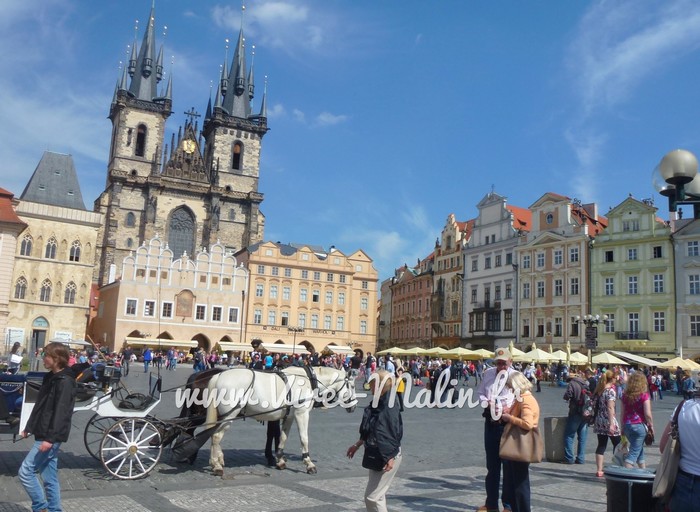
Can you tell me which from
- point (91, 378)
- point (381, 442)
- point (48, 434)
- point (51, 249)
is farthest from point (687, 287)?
point (51, 249)

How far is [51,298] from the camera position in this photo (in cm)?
5706

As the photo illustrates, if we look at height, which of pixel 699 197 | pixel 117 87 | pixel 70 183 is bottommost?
pixel 699 197

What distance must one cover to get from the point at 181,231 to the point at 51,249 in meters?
18.8

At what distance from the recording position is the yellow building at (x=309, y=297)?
2618 inches

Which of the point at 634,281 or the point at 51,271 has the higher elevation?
the point at 634,281

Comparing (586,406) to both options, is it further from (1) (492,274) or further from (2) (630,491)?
(1) (492,274)

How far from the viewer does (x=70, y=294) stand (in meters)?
57.5

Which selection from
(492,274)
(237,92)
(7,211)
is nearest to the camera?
(7,211)

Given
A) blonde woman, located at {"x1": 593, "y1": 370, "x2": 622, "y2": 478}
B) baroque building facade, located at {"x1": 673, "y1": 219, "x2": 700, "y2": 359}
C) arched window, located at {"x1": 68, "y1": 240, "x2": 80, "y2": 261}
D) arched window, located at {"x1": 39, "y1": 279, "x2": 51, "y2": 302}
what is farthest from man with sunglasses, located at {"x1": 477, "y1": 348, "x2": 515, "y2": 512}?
arched window, located at {"x1": 39, "y1": 279, "x2": 51, "y2": 302}

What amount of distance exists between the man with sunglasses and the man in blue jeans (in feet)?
12.0

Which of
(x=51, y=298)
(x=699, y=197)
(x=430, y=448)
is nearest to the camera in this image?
(x=699, y=197)

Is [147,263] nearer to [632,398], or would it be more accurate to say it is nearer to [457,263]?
[457,263]

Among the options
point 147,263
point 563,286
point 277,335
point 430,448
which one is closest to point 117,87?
point 147,263

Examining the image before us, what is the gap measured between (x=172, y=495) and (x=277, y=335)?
59451 millimetres
